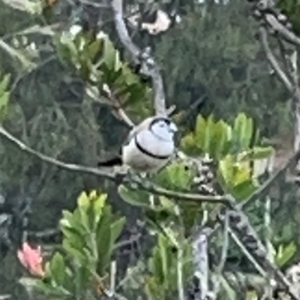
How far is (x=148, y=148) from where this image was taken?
101 inches

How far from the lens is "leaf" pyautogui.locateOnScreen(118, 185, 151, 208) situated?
175 cm

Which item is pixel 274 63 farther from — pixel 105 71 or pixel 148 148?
pixel 148 148

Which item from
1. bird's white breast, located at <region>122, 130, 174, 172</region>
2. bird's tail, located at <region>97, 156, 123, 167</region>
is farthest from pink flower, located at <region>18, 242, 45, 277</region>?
bird's tail, located at <region>97, 156, 123, 167</region>

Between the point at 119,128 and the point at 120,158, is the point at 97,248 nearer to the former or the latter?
the point at 120,158

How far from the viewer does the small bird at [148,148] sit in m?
2.32

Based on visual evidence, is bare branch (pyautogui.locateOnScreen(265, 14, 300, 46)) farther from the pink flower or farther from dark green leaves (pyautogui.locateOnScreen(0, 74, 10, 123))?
the pink flower

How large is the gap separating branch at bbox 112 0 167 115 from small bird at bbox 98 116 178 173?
0.64 ft

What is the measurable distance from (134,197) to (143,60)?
0.80ft

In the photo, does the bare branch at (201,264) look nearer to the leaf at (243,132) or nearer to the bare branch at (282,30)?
the leaf at (243,132)

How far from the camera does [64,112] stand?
309 inches

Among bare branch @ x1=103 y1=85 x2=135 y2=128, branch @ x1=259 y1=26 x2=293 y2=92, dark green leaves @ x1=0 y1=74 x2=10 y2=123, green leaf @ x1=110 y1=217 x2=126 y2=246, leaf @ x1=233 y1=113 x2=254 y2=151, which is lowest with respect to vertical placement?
green leaf @ x1=110 y1=217 x2=126 y2=246

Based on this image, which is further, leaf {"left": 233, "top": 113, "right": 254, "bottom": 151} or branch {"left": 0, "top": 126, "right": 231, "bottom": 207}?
leaf {"left": 233, "top": 113, "right": 254, "bottom": 151}

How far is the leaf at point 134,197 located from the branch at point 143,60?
0.12m

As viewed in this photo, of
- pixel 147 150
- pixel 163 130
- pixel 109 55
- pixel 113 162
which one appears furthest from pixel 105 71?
pixel 113 162
